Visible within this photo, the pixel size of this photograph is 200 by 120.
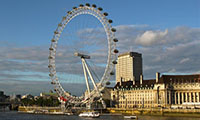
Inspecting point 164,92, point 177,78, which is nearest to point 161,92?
point 164,92

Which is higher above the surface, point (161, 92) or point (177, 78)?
point (177, 78)

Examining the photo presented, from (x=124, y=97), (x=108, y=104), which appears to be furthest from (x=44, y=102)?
(x=124, y=97)

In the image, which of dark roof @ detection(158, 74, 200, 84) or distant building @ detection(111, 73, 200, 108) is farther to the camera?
dark roof @ detection(158, 74, 200, 84)

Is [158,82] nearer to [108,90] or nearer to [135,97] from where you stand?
[135,97]

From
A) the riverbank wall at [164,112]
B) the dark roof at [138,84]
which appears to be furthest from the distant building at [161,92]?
the riverbank wall at [164,112]

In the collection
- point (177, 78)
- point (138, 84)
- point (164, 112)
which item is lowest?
point (164, 112)

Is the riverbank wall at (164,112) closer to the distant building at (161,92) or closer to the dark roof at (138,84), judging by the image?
the distant building at (161,92)

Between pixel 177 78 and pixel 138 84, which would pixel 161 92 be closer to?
pixel 177 78

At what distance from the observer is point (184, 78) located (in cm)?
10712

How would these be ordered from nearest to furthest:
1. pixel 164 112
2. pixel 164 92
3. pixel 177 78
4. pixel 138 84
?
pixel 164 112 < pixel 164 92 < pixel 177 78 < pixel 138 84

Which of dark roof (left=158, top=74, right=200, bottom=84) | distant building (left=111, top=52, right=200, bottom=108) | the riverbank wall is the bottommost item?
the riverbank wall

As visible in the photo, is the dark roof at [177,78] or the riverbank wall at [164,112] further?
the dark roof at [177,78]

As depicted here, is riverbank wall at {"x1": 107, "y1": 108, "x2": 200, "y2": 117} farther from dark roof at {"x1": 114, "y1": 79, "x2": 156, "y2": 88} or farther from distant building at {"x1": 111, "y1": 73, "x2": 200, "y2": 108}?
dark roof at {"x1": 114, "y1": 79, "x2": 156, "y2": 88}

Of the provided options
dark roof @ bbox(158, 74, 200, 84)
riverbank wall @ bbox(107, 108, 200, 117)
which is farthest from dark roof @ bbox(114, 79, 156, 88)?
riverbank wall @ bbox(107, 108, 200, 117)
